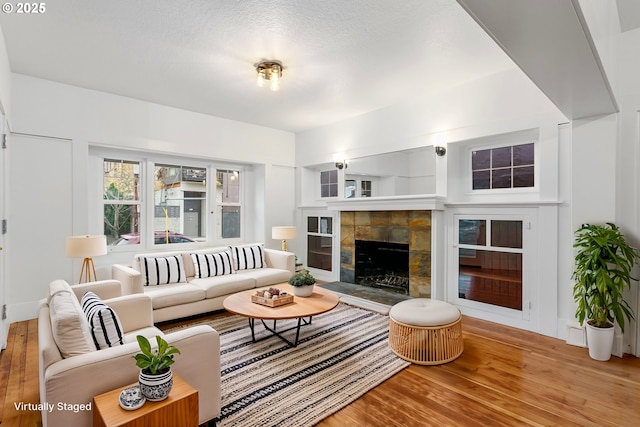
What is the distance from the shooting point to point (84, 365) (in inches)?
58.6

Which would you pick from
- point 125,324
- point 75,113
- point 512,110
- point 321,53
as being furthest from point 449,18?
point 75,113

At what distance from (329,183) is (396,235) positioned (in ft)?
6.13

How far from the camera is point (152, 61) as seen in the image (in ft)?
10.7

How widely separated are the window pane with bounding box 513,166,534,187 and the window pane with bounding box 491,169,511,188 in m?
0.06

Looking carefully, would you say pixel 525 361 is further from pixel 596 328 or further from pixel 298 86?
pixel 298 86

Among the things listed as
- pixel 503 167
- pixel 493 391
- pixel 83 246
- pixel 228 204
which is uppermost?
pixel 503 167

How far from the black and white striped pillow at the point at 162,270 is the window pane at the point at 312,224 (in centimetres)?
251

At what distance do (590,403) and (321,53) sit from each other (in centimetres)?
347

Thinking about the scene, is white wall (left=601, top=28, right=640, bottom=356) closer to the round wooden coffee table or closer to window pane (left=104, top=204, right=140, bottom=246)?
the round wooden coffee table

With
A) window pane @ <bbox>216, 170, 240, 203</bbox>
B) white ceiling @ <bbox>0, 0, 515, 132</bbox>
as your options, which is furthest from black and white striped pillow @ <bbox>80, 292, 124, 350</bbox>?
window pane @ <bbox>216, 170, 240, 203</bbox>

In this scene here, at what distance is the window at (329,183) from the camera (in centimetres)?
578

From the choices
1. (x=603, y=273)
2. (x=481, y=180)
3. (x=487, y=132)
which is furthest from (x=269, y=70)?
(x=603, y=273)

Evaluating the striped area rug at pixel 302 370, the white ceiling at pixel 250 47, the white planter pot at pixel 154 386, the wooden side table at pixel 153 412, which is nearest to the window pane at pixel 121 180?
the white ceiling at pixel 250 47

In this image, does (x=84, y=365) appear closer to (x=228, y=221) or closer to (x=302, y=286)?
(x=302, y=286)
